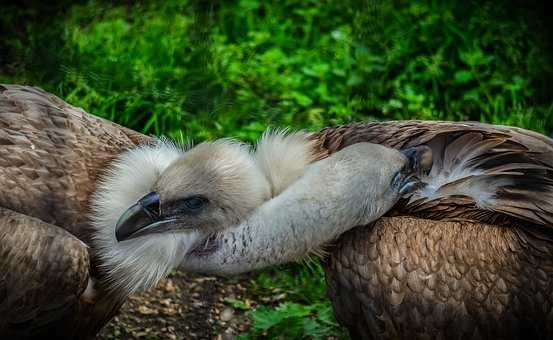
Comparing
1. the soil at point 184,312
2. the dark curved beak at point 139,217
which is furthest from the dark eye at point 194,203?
the soil at point 184,312

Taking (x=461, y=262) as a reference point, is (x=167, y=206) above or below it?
above

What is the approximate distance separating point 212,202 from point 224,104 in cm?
38

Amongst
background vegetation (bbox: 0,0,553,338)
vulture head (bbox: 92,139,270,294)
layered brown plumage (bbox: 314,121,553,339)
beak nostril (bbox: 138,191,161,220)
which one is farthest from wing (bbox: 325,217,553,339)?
background vegetation (bbox: 0,0,553,338)

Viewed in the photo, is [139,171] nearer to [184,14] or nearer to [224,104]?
[224,104]

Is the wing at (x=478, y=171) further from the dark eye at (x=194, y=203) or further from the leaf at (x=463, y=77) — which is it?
the leaf at (x=463, y=77)

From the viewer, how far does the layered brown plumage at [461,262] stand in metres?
3.54

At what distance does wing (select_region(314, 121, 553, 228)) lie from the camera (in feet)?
12.0

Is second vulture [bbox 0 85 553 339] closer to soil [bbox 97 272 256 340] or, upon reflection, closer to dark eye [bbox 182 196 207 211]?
dark eye [bbox 182 196 207 211]

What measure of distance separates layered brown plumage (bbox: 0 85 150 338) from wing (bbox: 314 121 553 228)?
998 millimetres

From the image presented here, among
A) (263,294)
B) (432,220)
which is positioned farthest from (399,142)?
(263,294)

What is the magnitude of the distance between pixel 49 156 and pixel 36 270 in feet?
1.70

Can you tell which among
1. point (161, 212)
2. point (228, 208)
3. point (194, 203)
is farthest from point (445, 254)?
point (161, 212)

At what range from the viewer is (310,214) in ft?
11.6

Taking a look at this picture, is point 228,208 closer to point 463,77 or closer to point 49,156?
point 49,156
